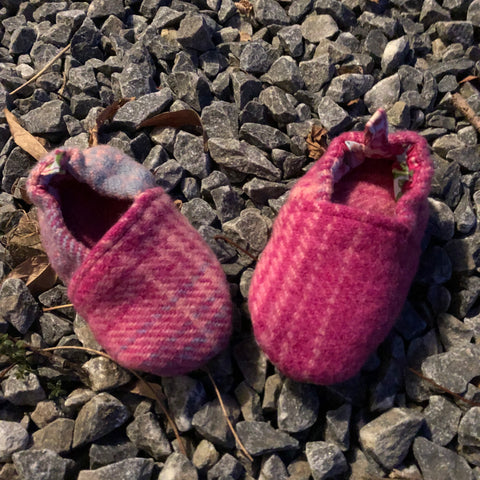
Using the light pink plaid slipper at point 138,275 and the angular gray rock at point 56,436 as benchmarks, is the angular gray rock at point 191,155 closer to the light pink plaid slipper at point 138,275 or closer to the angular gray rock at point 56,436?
the light pink plaid slipper at point 138,275

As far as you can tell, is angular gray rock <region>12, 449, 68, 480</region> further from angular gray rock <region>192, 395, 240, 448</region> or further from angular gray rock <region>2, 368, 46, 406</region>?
angular gray rock <region>192, 395, 240, 448</region>

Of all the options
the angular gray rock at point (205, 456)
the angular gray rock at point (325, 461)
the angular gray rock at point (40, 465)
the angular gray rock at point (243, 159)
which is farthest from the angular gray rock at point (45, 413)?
the angular gray rock at point (243, 159)

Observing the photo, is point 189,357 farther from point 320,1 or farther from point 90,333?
point 320,1

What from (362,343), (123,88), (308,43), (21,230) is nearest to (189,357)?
(362,343)

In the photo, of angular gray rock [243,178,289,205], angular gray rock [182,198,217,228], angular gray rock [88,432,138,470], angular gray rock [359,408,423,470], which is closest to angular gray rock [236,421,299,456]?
Result: angular gray rock [359,408,423,470]

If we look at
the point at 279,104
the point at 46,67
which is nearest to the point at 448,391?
the point at 279,104

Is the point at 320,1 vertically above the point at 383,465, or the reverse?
the point at 320,1
